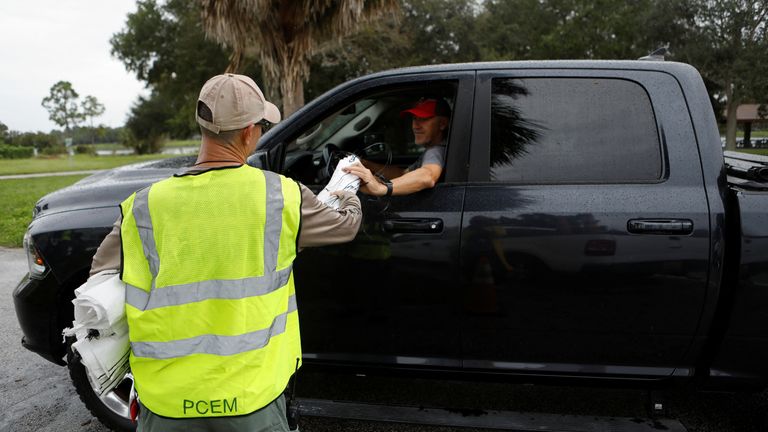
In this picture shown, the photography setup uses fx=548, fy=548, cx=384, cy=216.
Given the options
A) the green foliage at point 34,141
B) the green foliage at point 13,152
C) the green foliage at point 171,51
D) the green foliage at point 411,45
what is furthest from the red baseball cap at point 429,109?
the green foliage at point 34,141

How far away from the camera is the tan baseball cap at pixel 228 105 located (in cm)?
157

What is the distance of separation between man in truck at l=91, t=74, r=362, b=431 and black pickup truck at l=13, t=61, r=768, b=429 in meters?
0.97

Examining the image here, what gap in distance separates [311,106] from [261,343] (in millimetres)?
1415

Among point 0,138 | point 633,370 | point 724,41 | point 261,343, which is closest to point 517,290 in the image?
point 633,370

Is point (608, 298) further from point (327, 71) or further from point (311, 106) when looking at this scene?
point (327, 71)

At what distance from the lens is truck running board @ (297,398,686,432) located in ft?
7.99

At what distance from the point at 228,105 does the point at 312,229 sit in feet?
1.48

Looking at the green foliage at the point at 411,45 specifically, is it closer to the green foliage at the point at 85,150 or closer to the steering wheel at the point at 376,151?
the steering wheel at the point at 376,151

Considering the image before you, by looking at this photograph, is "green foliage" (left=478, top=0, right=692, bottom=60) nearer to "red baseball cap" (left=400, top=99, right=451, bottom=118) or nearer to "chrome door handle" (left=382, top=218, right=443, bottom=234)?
"red baseball cap" (left=400, top=99, right=451, bottom=118)

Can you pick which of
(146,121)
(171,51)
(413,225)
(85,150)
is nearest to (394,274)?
(413,225)

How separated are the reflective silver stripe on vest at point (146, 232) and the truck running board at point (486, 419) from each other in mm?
1247

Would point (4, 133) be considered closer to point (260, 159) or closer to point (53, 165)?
point (53, 165)

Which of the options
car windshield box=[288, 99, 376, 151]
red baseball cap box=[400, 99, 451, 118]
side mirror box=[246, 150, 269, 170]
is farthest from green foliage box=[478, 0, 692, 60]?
side mirror box=[246, 150, 269, 170]

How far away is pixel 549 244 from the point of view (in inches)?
92.6
